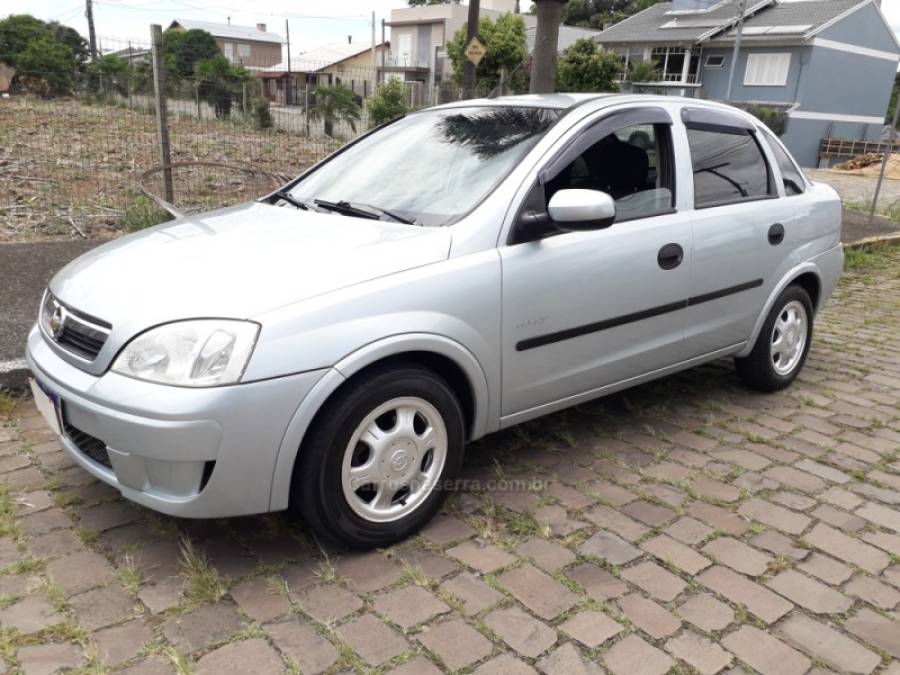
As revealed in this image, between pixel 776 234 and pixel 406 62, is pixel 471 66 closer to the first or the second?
pixel 776 234

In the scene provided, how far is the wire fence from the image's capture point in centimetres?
814

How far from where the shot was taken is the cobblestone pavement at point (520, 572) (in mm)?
2389

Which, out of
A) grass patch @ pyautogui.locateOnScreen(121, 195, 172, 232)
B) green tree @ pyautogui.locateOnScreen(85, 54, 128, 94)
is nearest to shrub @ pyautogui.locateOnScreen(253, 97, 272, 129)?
green tree @ pyautogui.locateOnScreen(85, 54, 128, 94)

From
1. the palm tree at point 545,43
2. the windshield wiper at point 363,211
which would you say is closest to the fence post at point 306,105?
the palm tree at point 545,43

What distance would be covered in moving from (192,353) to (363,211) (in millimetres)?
1148

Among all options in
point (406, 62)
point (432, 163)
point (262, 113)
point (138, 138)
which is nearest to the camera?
point (432, 163)

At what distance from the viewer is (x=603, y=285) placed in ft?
11.2

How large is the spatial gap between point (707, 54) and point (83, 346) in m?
43.5

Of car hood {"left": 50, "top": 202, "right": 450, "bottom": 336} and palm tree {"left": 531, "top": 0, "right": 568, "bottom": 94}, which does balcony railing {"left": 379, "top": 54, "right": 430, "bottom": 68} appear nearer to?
palm tree {"left": 531, "top": 0, "right": 568, "bottom": 94}

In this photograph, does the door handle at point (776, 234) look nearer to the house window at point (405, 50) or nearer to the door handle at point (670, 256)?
the door handle at point (670, 256)

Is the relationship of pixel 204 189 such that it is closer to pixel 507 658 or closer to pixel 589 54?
pixel 507 658

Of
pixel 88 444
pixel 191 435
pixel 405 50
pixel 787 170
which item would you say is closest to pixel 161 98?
pixel 88 444

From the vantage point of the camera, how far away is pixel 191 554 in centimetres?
279

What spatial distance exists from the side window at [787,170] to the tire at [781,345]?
0.58 m
